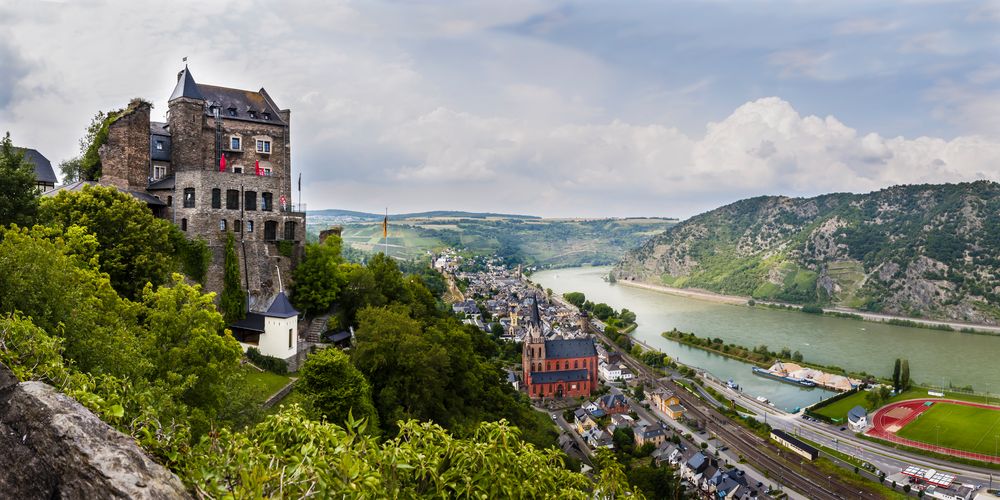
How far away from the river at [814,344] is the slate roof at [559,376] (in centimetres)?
1692

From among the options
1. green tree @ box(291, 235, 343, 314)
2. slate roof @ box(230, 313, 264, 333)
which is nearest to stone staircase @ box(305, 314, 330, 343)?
green tree @ box(291, 235, 343, 314)

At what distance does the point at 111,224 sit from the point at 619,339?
6066 centimetres

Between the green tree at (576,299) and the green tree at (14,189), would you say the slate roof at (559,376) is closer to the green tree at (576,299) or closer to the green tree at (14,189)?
the green tree at (14,189)

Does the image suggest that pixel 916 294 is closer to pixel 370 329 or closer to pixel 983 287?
pixel 983 287

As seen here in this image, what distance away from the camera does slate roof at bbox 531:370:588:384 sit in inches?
2000

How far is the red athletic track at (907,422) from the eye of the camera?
39.7m

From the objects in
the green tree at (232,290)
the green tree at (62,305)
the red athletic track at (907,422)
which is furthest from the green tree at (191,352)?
the red athletic track at (907,422)

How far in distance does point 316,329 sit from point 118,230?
8.48 meters

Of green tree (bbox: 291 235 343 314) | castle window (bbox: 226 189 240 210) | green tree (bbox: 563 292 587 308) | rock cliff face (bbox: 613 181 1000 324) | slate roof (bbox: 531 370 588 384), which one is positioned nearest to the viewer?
castle window (bbox: 226 189 240 210)

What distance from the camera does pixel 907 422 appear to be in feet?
149

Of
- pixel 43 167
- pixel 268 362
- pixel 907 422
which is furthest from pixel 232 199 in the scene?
pixel 907 422

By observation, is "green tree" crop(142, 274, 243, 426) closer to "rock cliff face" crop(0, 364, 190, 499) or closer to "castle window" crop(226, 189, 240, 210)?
"rock cliff face" crop(0, 364, 190, 499)

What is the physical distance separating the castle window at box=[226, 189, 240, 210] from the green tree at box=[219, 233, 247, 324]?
1.26m

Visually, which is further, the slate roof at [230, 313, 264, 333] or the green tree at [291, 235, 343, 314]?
the green tree at [291, 235, 343, 314]
